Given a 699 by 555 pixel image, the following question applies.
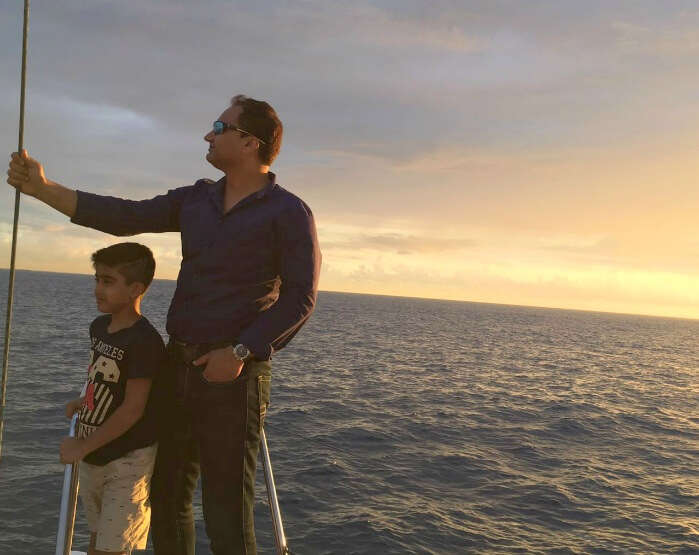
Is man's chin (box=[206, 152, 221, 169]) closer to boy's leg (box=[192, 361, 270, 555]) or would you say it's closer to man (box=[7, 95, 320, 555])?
man (box=[7, 95, 320, 555])

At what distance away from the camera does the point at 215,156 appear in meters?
3.10

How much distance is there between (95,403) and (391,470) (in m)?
16.7

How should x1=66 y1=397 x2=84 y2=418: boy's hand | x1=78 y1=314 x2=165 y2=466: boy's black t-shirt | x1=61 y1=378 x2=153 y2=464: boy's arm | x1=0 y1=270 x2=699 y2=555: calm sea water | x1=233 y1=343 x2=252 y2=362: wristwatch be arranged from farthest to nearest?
x1=0 y1=270 x2=699 y2=555: calm sea water → x1=66 y1=397 x2=84 y2=418: boy's hand → x1=78 y1=314 x2=165 y2=466: boy's black t-shirt → x1=61 y1=378 x2=153 y2=464: boy's arm → x1=233 y1=343 x2=252 y2=362: wristwatch

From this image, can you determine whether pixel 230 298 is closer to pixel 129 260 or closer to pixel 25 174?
pixel 129 260

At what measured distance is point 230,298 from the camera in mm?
2969

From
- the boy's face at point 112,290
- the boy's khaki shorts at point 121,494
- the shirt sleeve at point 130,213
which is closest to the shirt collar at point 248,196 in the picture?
the shirt sleeve at point 130,213

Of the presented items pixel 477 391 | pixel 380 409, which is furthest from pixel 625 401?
pixel 380 409

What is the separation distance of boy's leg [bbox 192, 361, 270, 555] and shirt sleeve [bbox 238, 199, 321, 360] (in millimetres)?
224

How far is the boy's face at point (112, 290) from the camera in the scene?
3227 millimetres

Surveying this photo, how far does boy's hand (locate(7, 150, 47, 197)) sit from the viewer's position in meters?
2.97

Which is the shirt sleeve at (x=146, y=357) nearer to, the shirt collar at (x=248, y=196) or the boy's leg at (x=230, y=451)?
the boy's leg at (x=230, y=451)

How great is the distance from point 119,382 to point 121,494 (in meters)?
0.64

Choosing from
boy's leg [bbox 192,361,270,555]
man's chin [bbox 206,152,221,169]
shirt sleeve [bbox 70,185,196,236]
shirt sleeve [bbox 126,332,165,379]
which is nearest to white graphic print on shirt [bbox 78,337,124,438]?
shirt sleeve [bbox 126,332,165,379]

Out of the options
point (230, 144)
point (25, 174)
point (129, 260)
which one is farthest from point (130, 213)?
Answer: point (230, 144)
